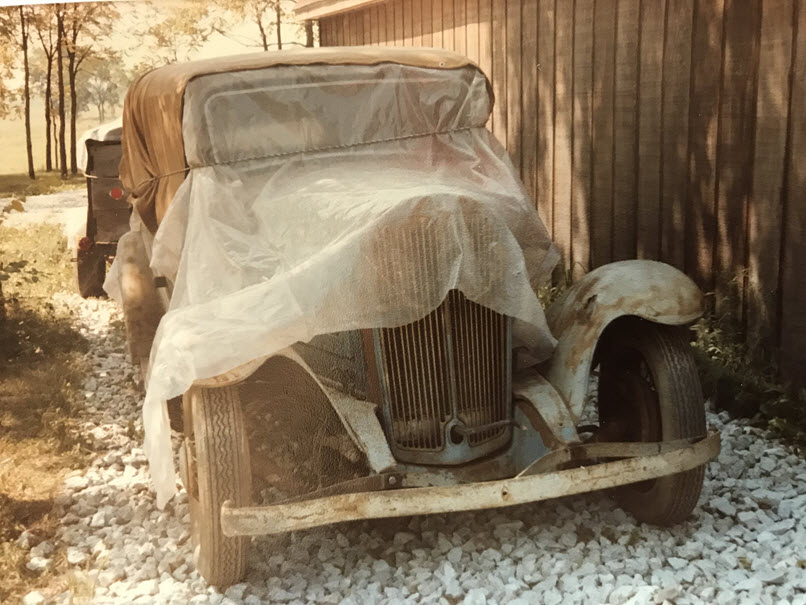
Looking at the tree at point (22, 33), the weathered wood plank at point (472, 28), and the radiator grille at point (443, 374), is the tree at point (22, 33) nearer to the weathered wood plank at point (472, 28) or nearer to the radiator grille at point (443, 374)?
the radiator grille at point (443, 374)

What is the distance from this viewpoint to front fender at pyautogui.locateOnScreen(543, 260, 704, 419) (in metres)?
3.52

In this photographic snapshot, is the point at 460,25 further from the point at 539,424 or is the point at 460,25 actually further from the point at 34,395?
A: the point at 539,424

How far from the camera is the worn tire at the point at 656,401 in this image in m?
3.54

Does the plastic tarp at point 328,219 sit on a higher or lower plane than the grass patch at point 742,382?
higher

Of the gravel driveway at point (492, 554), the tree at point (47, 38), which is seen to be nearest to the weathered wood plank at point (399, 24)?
the tree at point (47, 38)

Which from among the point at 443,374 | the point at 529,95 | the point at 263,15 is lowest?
the point at 443,374

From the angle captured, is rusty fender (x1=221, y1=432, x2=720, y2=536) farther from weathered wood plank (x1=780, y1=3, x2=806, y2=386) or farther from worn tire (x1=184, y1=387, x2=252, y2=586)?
weathered wood plank (x1=780, y1=3, x2=806, y2=386)

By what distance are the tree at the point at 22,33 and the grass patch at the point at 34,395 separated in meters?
0.83

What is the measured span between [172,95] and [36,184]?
970 millimetres

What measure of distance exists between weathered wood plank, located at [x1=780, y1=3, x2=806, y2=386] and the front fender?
116 centimetres

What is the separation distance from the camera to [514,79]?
675 centimetres

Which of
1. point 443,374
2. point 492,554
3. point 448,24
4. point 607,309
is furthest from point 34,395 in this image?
point 448,24

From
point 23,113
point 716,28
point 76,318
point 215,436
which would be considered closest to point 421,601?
point 215,436

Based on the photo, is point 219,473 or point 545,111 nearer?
point 219,473
